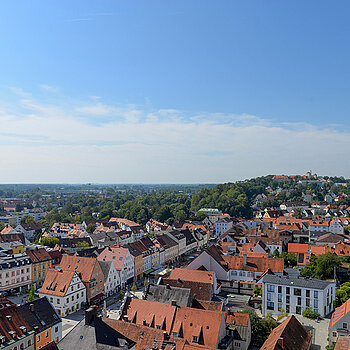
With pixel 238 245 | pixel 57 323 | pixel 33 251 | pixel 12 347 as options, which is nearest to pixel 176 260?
pixel 238 245

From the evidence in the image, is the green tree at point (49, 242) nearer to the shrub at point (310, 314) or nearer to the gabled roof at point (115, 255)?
the gabled roof at point (115, 255)

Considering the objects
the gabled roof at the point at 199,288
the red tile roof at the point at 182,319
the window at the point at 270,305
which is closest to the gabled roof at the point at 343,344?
the red tile roof at the point at 182,319

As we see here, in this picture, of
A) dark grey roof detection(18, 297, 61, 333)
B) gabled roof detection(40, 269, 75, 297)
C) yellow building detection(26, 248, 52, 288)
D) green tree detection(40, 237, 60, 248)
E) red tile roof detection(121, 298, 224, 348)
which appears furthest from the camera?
green tree detection(40, 237, 60, 248)

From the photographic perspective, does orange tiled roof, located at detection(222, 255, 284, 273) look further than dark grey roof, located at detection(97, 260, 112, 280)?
Yes

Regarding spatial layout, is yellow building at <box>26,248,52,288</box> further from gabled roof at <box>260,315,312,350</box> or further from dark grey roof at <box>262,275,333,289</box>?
gabled roof at <box>260,315,312,350</box>

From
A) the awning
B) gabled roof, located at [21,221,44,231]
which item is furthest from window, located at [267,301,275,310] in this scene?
gabled roof, located at [21,221,44,231]

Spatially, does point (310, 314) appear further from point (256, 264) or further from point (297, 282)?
point (256, 264)

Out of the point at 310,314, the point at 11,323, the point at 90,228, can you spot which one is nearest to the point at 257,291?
the point at 310,314
